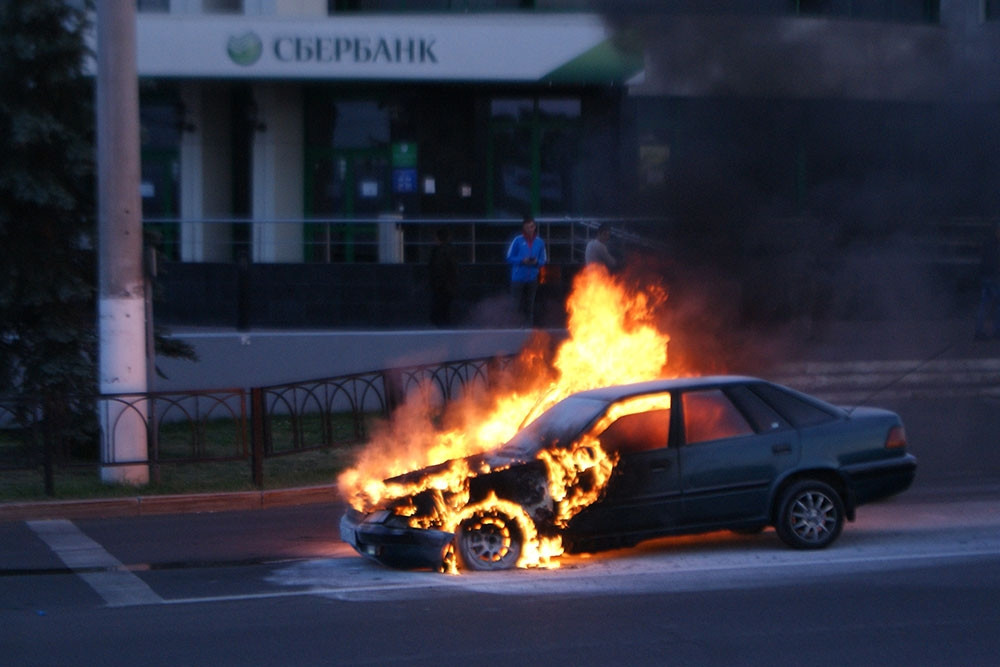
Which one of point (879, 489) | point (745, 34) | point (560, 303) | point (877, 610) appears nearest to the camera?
point (877, 610)

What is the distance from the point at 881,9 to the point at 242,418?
23.6 feet

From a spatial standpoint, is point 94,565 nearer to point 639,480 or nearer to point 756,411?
point 639,480

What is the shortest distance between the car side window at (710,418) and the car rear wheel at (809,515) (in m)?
0.56

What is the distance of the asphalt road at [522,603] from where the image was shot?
21.1 ft

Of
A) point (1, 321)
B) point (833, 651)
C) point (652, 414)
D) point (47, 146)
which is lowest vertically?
point (833, 651)

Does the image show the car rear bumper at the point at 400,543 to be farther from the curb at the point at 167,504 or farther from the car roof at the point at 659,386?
the curb at the point at 167,504

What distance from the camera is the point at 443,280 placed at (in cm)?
1783

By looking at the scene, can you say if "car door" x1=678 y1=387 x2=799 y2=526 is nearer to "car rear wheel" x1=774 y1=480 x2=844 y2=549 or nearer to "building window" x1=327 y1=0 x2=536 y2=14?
"car rear wheel" x1=774 y1=480 x2=844 y2=549

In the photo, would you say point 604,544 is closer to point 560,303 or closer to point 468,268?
point 560,303

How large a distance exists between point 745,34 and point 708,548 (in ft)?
14.8

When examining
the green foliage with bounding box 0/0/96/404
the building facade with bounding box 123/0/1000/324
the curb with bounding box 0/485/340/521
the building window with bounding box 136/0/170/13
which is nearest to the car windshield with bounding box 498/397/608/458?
the building facade with bounding box 123/0/1000/324

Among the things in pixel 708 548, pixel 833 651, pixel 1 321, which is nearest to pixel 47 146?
pixel 1 321

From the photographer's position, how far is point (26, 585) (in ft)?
28.0

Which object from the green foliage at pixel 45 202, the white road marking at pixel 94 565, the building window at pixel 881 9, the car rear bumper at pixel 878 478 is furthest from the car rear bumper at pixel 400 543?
the green foliage at pixel 45 202
